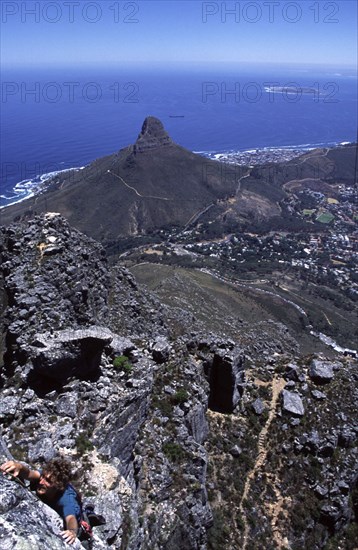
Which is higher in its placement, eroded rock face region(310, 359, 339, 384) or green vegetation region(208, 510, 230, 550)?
eroded rock face region(310, 359, 339, 384)

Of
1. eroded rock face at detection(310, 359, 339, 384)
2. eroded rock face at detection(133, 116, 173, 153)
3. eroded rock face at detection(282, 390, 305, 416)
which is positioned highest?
eroded rock face at detection(133, 116, 173, 153)

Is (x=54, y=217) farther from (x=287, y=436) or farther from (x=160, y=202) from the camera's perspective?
(x=160, y=202)

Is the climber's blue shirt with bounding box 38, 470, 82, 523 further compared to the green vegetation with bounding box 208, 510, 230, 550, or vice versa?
the green vegetation with bounding box 208, 510, 230, 550

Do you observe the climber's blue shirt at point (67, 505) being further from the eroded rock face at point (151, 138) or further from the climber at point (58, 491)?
the eroded rock face at point (151, 138)

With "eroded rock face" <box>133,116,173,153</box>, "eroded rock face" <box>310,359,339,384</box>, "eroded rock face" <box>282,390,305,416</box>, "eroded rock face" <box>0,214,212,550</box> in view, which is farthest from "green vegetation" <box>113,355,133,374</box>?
"eroded rock face" <box>133,116,173,153</box>

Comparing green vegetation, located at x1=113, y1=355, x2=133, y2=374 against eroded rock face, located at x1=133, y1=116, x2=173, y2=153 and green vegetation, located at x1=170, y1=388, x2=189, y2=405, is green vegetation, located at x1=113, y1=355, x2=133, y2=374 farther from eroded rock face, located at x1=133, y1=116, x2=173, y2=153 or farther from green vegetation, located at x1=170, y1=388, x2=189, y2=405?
eroded rock face, located at x1=133, y1=116, x2=173, y2=153

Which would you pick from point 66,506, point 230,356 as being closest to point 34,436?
point 66,506

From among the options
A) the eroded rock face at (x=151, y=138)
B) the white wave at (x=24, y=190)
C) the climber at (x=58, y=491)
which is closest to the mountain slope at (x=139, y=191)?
the eroded rock face at (x=151, y=138)
